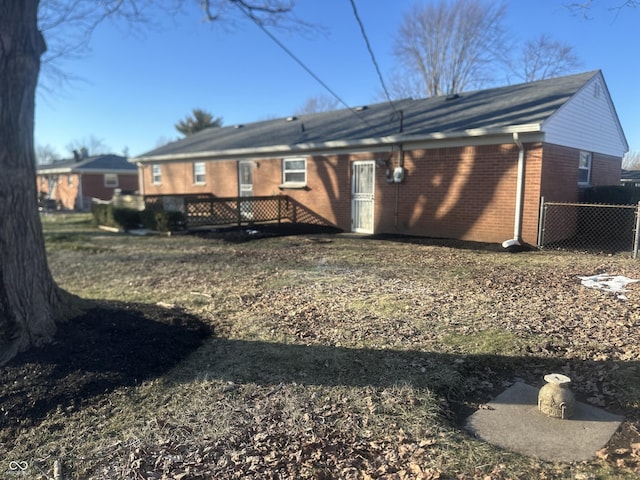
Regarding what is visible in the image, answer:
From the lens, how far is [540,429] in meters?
3.12

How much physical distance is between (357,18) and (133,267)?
6.54 metres

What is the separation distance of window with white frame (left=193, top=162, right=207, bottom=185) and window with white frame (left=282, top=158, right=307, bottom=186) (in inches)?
196

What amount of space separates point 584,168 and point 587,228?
6.21 ft

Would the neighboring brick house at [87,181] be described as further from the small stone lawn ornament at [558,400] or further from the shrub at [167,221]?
the small stone lawn ornament at [558,400]

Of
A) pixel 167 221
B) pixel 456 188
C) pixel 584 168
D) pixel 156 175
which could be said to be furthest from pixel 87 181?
pixel 584 168

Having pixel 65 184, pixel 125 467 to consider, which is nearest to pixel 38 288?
pixel 125 467

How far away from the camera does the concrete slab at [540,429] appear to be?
2.87m

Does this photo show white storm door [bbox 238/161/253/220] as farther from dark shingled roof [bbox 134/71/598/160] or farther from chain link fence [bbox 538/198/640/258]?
chain link fence [bbox 538/198/640/258]

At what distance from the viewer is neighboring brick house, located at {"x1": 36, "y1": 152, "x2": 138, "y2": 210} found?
104ft

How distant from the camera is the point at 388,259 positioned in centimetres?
944

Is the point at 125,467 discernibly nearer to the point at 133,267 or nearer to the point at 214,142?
the point at 133,267

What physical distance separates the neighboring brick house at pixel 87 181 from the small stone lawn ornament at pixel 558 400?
32.8 m

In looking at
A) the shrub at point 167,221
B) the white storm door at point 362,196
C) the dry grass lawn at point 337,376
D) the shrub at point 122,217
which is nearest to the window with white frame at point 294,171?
the white storm door at point 362,196

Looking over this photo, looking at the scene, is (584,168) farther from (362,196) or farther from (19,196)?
(19,196)
